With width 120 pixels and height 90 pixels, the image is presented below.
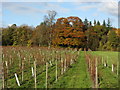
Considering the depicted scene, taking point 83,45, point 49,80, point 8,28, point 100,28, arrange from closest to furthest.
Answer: point 49,80 → point 83,45 → point 8,28 → point 100,28

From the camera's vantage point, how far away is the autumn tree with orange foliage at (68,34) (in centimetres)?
4009

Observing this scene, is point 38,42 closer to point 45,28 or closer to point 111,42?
point 45,28

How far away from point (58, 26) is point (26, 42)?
28.8 feet

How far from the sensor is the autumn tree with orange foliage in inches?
1578

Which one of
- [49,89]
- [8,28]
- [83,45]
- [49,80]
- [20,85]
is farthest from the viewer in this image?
[8,28]

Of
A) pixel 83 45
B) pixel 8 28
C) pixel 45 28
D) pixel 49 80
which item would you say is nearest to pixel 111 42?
pixel 83 45

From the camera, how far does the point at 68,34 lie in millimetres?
40281

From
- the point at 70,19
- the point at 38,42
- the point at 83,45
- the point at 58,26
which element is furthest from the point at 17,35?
the point at 83,45

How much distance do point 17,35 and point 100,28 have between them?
2415cm

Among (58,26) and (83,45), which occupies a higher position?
(58,26)

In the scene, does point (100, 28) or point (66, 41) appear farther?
point (100, 28)

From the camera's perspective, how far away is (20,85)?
24.4 ft

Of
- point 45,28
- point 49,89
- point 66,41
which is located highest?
point 45,28

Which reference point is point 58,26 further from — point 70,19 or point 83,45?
point 83,45
